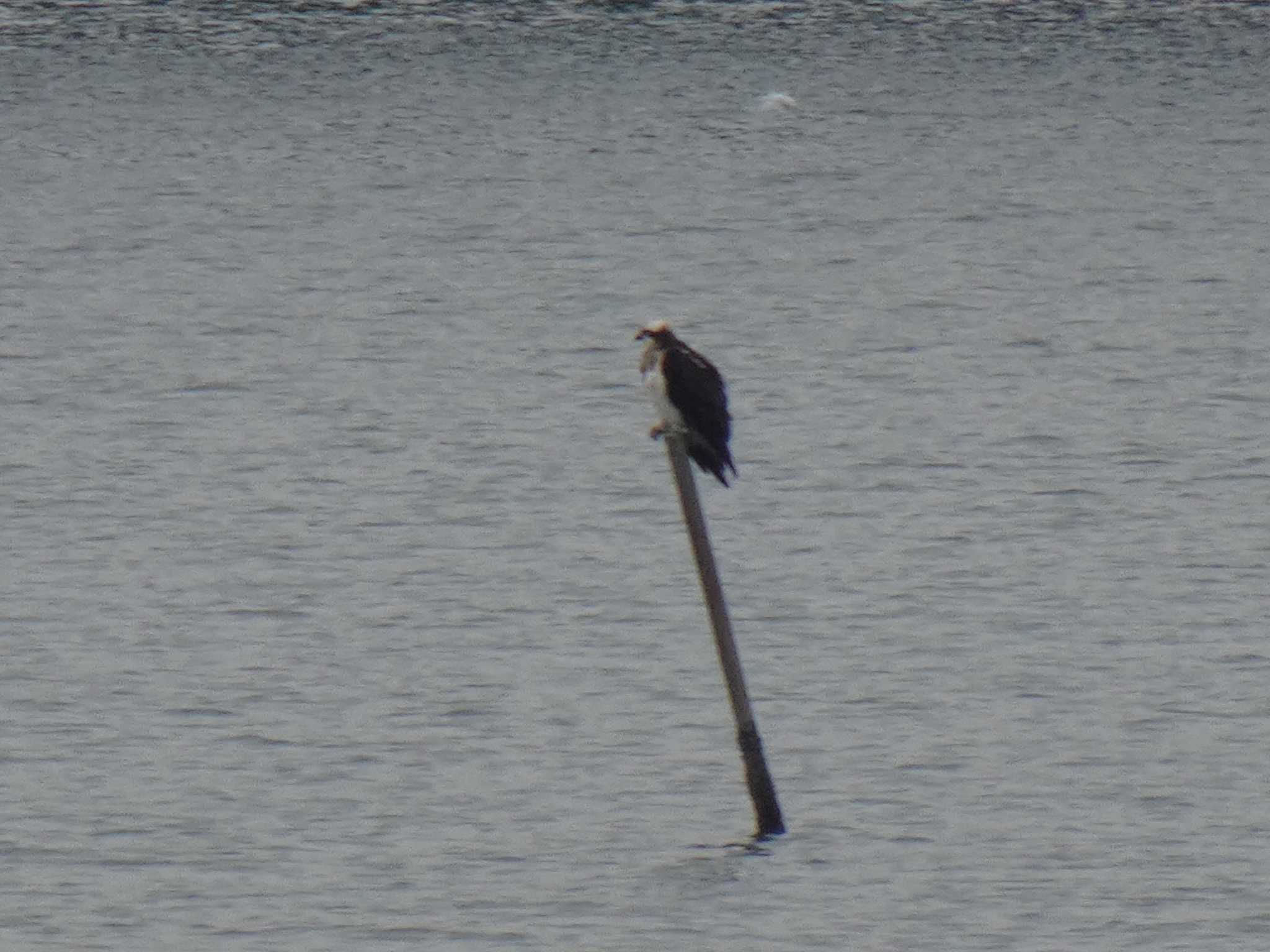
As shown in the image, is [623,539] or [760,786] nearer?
[760,786]

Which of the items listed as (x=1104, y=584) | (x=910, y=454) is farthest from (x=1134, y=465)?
(x=1104, y=584)

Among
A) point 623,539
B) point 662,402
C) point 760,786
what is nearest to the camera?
point 662,402

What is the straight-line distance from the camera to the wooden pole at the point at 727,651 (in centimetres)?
1833

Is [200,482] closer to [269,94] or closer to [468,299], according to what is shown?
[468,299]

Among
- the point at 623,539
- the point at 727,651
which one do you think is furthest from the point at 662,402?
the point at 623,539

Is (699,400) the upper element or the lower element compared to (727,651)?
upper

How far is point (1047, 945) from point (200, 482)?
57.0ft

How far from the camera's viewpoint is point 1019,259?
51.7 meters

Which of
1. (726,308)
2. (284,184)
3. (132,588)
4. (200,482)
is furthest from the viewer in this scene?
(284,184)

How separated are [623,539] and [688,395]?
478 inches

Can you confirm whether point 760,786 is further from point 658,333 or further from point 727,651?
point 658,333

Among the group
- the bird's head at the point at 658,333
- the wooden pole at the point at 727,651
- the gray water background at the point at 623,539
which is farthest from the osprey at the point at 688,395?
the gray water background at the point at 623,539

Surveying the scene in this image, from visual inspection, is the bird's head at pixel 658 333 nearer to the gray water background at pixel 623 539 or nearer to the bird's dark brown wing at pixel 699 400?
the bird's dark brown wing at pixel 699 400

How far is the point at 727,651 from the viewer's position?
63.1 ft
